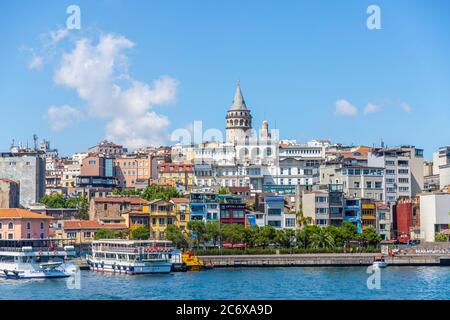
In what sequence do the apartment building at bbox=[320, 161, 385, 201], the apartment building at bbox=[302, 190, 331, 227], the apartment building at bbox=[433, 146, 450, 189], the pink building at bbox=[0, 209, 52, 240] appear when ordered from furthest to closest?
1. the apartment building at bbox=[433, 146, 450, 189]
2. the apartment building at bbox=[320, 161, 385, 201]
3. the apartment building at bbox=[302, 190, 331, 227]
4. the pink building at bbox=[0, 209, 52, 240]

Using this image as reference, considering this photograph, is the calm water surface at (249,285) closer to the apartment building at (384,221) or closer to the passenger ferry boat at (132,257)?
the passenger ferry boat at (132,257)

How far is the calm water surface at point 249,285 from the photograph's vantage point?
98.1 feet

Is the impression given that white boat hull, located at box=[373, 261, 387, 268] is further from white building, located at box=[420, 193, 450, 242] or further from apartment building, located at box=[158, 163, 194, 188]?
apartment building, located at box=[158, 163, 194, 188]

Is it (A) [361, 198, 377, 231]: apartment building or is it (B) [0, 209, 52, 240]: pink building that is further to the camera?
(A) [361, 198, 377, 231]: apartment building

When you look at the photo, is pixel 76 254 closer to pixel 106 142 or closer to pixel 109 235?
pixel 109 235

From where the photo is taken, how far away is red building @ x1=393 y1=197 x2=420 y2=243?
61.5 metres

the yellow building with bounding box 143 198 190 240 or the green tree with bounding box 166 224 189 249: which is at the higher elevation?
the yellow building with bounding box 143 198 190 240

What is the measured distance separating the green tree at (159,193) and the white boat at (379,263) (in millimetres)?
20267

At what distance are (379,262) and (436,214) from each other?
12972 mm

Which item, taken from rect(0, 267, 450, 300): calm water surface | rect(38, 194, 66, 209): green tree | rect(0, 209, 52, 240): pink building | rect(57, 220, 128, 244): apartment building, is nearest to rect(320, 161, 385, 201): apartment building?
rect(57, 220, 128, 244): apartment building

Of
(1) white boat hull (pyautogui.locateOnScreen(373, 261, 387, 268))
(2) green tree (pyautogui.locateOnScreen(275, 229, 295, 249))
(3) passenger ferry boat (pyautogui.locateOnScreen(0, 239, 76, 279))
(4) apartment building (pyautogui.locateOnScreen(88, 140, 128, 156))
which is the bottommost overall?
(1) white boat hull (pyautogui.locateOnScreen(373, 261, 387, 268))

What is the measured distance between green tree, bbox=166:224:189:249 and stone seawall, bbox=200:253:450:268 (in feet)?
10.2

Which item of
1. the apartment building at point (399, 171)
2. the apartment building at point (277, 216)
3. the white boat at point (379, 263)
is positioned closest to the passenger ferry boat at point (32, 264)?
the white boat at point (379, 263)
